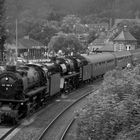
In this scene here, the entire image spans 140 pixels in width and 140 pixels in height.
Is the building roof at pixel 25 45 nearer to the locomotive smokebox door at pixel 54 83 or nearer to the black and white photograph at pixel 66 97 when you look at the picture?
the black and white photograph at pixel 66 97

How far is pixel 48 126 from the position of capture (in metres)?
19.2

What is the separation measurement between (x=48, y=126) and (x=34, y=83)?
→ 378 cm

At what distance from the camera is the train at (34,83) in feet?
63.9

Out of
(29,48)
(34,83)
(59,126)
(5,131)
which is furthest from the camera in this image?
(29,48)

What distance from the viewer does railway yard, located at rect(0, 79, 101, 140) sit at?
57.2ft

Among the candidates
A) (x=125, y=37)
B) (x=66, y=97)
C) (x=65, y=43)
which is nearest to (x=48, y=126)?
(x=66, y=97)

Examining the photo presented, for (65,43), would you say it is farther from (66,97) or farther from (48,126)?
(48,126)

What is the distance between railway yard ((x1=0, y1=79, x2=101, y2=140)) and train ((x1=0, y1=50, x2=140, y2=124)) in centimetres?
61

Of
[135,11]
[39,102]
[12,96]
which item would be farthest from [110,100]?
[135,11]

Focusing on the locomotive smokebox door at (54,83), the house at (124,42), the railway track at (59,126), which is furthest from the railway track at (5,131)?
the house at (124,42)

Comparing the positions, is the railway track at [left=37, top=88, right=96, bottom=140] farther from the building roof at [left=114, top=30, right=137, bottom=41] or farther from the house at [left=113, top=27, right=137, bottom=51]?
the building roof at [left=114, top=30, right=137, bottom=41]

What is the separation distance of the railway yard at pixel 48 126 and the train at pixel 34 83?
0.61 metres

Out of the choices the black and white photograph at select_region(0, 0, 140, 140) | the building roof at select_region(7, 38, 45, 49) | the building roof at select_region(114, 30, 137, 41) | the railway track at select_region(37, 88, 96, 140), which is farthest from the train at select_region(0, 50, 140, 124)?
the building roof at select_region(114, 30, 137, 41)

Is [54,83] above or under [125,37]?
under
